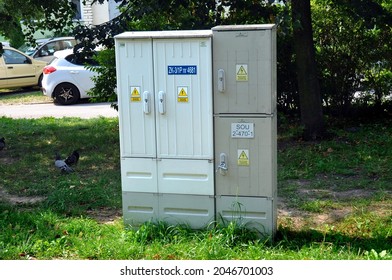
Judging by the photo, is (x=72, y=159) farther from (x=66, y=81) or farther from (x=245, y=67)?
(x=66, y=81)

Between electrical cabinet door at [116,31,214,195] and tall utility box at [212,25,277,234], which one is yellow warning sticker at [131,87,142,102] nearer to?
electrical cabinet door at [116,31,214,195]

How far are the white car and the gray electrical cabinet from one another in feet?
38.2

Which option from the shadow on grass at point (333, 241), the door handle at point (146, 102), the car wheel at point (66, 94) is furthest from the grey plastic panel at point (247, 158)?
the car wheel at point (66, 94)

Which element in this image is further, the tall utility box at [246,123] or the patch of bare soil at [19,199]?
the patch of bare soil at [19,199]

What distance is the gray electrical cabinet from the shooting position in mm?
6164

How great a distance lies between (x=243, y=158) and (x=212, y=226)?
695 millimetres

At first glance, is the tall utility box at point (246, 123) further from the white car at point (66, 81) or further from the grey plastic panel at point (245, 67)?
the white car at point (66, 81)

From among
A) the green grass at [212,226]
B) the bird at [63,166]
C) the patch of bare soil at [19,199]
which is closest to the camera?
the green grass at [212,226]

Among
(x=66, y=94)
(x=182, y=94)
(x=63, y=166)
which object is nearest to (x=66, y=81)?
(x=66, y=94)

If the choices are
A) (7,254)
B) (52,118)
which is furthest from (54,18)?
(7,254)

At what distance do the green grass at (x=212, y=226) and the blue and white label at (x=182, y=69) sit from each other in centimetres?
143

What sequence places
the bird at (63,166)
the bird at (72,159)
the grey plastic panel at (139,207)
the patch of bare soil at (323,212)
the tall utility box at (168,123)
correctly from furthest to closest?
the bird at (72,159), the bird at (63,166), the patch of bare soil at (323,212), the grey plastic panel at (139,207), the tall utility box at (168,123)

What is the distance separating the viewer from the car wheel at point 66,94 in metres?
18.0

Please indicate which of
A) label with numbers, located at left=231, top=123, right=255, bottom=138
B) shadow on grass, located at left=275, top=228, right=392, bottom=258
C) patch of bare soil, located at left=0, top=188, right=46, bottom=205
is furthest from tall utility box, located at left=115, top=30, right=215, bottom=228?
patch of bare soil, located at left=0, top=188, right=46, bottom=205
